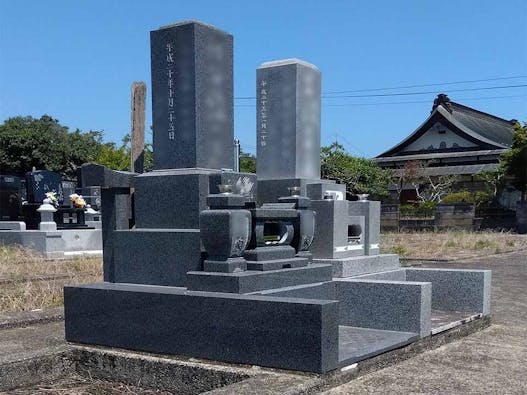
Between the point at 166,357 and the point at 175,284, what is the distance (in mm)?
792

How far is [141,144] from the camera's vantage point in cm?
673

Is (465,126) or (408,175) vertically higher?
(465,126)

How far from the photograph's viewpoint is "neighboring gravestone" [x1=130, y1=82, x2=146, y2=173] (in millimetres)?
6688

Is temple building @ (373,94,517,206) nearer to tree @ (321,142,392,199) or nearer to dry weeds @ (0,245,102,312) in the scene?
tree @ (321,142,392,199)

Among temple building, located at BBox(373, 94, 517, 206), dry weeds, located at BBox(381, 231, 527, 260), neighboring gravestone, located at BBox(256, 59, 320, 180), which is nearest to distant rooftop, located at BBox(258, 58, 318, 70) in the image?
neighboring gravestone, located at BBox(256, 59, 320, 180)

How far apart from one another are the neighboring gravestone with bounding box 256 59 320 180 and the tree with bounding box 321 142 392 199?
24.7 meters

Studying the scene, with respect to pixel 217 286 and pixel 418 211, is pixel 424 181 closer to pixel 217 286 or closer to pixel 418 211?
pixel 418 211

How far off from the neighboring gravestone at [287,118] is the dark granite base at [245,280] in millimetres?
2735

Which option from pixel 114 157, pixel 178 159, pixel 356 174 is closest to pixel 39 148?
pixel 114 157

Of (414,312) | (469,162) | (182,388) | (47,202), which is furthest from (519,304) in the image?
(469,162)

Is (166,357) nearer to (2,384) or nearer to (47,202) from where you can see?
(2,384)

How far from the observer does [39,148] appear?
40250 millimetres

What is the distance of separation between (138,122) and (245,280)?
118 inches

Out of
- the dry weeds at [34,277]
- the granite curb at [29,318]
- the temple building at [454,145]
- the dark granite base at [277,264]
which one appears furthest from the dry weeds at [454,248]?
the temple building at [454,145]
